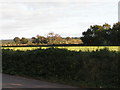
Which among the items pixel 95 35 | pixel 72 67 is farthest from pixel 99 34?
pixel 72 67

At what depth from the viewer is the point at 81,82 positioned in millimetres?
9242

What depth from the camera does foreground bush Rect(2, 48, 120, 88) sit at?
8992 millimetres

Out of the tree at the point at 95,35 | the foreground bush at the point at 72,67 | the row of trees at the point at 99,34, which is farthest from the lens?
the tree at the point at 95,35

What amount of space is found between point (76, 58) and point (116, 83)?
2.18 m

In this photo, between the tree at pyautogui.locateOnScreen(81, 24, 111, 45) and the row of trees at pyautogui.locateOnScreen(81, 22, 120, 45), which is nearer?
the row of trees at pyautogui.locateOnScreen(81, 22, 120, 45)

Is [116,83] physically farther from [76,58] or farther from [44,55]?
[44,55]

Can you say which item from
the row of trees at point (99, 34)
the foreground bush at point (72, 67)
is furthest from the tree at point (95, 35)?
the foreground bush at point (72, 67)

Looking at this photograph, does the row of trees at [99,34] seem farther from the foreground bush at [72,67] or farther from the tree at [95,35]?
the foreground bush at [72,67]

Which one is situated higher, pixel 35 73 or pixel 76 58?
pixel 76 58

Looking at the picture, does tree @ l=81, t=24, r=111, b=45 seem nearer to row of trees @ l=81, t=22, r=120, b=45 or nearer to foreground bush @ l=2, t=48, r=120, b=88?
row of trees @ l=81, t=22, r=120, b=45

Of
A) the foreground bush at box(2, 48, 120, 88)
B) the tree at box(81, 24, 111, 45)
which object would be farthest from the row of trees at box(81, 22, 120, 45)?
the foreground bush at box(2, 48, 120, 88)

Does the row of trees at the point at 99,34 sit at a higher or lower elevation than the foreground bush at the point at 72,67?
higher

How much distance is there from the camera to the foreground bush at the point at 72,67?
899cm

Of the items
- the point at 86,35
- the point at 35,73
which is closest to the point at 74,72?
the point at 35,73
